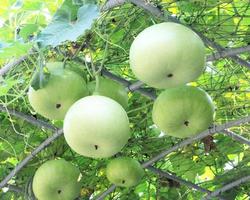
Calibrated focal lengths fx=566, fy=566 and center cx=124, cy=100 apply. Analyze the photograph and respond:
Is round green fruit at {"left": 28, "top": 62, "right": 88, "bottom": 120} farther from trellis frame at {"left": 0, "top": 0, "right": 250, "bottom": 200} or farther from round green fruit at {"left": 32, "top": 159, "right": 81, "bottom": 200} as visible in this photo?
round green fruit at {"left": 32, "top": 159, "right": 81, "bottom": 200}

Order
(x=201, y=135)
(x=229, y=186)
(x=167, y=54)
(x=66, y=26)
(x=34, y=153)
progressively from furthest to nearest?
(x=229, y=186), (x=34, y=153), (x=201, y=135), (x=66, y=26), (x=167, y=54)

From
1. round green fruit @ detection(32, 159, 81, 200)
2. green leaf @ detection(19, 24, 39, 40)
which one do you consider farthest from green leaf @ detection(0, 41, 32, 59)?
round green fruit @ detection(32, 159, 81, 200)

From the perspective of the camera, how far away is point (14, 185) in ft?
9.76

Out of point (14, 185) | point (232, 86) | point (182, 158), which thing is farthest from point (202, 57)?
point (14, 185)

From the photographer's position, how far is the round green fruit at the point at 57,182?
2.22 m

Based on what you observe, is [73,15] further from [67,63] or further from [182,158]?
[182,158]

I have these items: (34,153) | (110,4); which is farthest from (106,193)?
(110,4)

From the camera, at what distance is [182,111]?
160cm

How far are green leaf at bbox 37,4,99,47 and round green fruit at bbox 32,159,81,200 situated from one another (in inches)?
38.3

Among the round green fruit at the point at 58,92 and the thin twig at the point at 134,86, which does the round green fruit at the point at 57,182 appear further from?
the round green fruit at the point at 58,92

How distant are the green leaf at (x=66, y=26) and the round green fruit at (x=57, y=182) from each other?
973 mm

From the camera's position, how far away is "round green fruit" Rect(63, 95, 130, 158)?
127 centimetres

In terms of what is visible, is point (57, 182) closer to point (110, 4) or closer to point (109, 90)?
point (109, 90)

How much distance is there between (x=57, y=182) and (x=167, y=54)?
1.11 m
